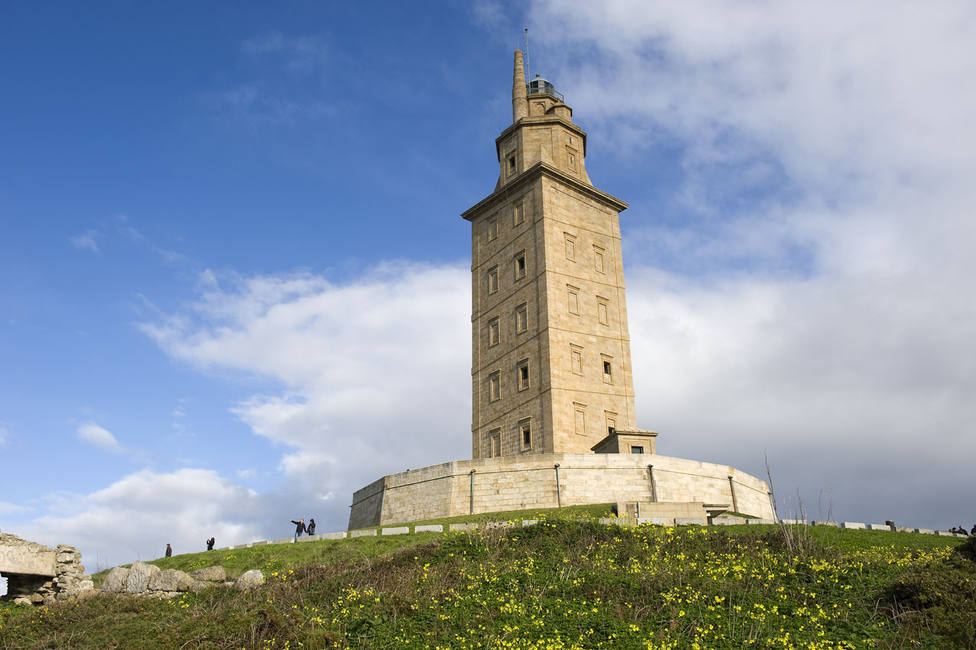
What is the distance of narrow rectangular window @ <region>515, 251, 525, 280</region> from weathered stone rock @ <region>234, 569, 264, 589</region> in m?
29.8

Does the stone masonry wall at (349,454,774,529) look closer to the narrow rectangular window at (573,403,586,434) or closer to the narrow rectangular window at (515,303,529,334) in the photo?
the narrow rectangular window at (573,403,586,434)

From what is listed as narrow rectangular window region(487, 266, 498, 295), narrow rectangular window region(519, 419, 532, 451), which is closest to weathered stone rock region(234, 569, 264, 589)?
narrow rectangular window region(519, 419, 532, 451)

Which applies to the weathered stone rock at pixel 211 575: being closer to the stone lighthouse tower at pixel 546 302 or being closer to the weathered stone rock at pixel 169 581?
the weathered stone rock at pixel 169 581

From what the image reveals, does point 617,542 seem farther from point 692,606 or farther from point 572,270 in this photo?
point 572,270

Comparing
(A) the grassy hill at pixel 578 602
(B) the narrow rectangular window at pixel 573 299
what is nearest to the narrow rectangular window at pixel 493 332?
(B) the narrow rectangular window at pixel 573 299

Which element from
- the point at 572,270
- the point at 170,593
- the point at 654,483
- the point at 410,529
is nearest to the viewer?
the point at 170,593

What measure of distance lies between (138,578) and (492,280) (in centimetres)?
3296

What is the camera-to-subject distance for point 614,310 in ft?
170

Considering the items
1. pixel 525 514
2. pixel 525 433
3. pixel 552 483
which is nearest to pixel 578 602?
pixel 525 514

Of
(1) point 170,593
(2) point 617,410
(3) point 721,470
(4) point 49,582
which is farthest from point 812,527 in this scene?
(4) point 49,582

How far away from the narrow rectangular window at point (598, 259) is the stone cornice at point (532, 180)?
3.78 m

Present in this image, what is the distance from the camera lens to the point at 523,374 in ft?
159

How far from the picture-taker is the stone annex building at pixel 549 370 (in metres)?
40.8

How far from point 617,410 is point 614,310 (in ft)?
22.4
